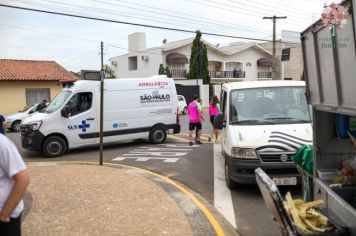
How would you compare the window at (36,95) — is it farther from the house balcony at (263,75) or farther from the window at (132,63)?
the house balcony at (263,75)

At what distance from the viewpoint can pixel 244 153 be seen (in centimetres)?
700

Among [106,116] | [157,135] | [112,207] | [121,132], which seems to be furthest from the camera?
[157,135]

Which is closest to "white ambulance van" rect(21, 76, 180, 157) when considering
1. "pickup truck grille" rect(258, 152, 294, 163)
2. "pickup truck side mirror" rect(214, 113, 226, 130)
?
"pickup truck side mirror" rect(214, 113, 226, 130)

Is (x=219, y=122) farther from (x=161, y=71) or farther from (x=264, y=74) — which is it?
(x=264, y=74)

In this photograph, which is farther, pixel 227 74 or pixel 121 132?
pixel 227 74

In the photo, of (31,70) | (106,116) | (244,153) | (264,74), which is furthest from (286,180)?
(264,74)

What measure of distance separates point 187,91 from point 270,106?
30066 millimetres

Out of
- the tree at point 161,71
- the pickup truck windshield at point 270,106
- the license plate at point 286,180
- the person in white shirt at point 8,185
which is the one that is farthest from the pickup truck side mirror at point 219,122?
the tree at point 161,71

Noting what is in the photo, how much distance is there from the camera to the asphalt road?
610 cm

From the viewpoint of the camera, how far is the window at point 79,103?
41.3ft

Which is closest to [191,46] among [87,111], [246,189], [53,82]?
[53,82]

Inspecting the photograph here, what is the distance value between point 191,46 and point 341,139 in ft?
150

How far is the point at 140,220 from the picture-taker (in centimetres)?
574

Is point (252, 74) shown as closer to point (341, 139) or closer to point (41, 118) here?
point (41, 118)
